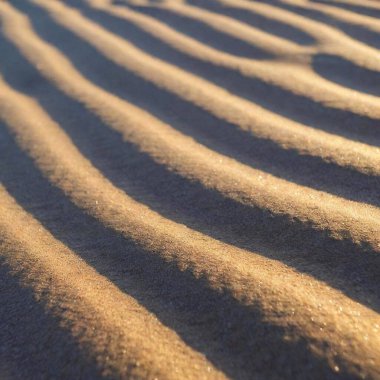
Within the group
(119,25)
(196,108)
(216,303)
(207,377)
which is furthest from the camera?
(119,25)

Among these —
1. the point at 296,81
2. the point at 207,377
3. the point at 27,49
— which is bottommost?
the point at 27,49

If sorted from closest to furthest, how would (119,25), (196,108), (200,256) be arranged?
(200,256) → (196,108) → (119,25)

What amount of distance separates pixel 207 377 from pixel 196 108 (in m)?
0.97

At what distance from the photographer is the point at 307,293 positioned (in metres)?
0.86

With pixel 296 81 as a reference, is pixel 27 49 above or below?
below

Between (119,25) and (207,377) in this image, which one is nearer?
(207,377)

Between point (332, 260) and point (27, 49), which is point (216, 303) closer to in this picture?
point (332, 260)

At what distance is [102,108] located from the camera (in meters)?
1.58

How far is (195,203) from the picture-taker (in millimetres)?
1136

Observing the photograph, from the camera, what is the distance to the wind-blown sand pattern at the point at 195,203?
2.60ft

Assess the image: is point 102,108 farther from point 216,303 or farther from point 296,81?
point 216,303

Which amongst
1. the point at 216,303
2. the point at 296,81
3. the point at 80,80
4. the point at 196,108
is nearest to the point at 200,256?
the point at 216,303

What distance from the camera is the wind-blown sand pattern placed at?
79 cm

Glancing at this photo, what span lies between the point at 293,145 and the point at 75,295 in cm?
71
